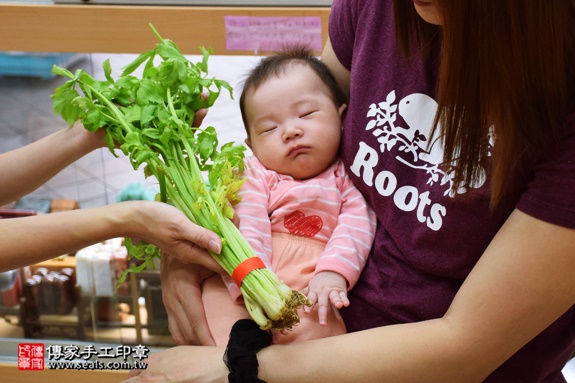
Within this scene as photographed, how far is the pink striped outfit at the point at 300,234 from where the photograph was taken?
59.7 inches

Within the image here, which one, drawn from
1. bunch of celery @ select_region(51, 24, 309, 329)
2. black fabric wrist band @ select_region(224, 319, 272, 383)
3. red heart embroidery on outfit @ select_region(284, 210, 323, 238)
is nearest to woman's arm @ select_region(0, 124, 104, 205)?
bunch of celery @ select_region(51, 24, 309, 329)

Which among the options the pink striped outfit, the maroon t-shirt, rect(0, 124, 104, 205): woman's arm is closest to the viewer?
the maroon t-shirt

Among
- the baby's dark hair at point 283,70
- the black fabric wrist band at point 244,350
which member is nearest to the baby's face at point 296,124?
the baby's dark hair at point 283,70

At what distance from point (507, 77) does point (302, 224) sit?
62cm

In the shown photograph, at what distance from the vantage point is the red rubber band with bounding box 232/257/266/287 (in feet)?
4.63

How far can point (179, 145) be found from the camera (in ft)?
5.03

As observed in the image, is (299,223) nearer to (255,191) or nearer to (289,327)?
(255,191)

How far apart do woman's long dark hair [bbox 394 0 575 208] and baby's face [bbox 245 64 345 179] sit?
0.44 metres

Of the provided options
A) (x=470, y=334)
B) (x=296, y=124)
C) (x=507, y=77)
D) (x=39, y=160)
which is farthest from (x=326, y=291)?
(x=39, y=160)

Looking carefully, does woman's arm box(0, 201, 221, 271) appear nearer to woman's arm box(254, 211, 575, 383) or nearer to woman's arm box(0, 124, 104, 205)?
woman's arm box(0, 124, 104, 205)

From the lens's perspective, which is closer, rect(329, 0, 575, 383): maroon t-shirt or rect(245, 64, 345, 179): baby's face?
rect(329, 0, 575, 383): maroon t-shirt

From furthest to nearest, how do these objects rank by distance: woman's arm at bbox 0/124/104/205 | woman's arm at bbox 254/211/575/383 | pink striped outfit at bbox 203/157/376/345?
woman's arm at bbox 0/124/104/205, pink striped outfit at bbox 203/157/376/345, woman's arm at bbox 254/211/575/383

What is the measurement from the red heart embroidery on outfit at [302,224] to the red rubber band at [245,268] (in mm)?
196

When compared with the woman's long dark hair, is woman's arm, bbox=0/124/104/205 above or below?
below
